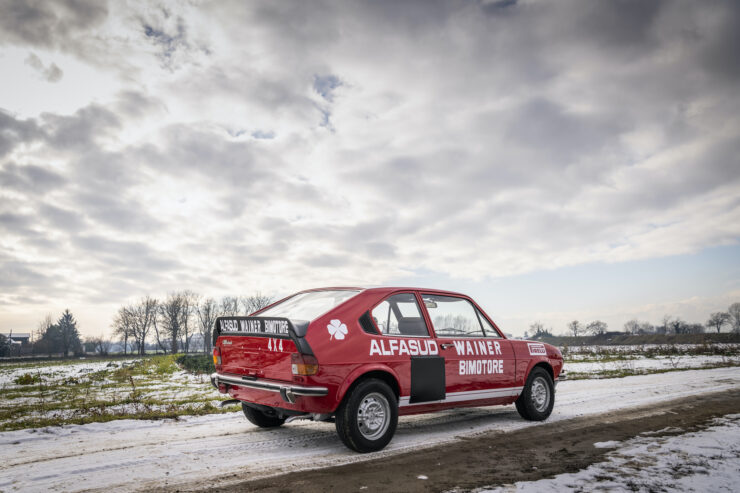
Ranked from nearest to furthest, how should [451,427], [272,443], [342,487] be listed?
[342,487]
[272,443]
[451,427]

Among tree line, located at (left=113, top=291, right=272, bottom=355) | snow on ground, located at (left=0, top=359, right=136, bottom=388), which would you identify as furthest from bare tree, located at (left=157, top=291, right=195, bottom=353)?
snow on ground, located at (left=0, top=359, right=136, bottom=388)

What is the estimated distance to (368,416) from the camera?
15.5ft

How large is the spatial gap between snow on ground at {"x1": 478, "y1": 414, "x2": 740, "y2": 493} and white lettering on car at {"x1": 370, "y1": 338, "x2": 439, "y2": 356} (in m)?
1.76

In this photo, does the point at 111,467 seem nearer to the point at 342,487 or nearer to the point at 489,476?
the point at 342,487

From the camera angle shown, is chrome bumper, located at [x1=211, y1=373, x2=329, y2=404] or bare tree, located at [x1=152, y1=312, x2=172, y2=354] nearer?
chrome bumper, located at [x1=211, y1=373, x2=329, y2=404]

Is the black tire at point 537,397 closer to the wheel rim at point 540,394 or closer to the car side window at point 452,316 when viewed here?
the wheel rim at point 540,394

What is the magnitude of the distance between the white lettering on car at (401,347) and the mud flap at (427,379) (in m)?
0.07

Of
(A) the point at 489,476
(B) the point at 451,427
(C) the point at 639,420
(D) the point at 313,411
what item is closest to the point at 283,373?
(D) the point at 313,411

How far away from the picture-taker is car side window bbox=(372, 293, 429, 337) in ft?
16.9

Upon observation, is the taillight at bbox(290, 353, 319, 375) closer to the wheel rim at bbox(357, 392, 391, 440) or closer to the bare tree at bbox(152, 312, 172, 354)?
the wheel rim at bbox(357, 392, 391, 440)

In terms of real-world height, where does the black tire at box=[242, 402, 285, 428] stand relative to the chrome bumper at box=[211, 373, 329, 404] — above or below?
below

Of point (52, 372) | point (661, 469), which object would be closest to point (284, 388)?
point (661, 469)

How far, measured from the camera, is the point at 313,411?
4.39 m

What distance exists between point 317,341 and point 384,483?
1414 millimetres
